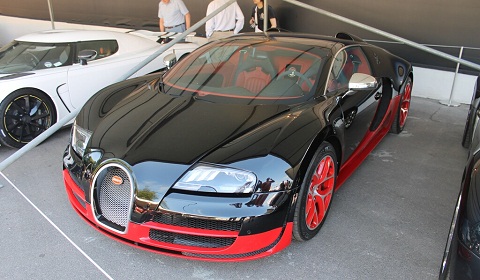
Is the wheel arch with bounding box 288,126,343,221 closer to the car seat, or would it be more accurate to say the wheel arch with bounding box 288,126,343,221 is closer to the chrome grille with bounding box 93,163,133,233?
the car seat

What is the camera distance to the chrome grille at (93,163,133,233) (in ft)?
6.99

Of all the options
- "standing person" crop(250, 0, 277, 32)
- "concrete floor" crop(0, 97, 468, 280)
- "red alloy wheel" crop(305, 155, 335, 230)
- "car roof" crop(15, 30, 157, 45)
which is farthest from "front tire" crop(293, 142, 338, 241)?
"standing person" crop(250, 0, 277, 32)

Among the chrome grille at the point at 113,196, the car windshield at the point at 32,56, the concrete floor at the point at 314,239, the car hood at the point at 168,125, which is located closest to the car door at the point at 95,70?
the car windshield at the point at 32,56

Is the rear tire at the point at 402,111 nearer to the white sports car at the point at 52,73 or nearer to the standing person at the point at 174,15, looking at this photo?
the white sports car at the point at 52,73

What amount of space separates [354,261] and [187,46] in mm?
4229

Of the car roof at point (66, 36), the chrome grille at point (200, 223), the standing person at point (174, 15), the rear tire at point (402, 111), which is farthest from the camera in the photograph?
the standing person at point (174, 15)

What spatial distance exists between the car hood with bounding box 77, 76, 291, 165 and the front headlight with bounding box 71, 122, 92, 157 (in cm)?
4

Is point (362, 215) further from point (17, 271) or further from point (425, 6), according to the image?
point (425, 6)

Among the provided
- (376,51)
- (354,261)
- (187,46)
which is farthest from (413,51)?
(354,261)

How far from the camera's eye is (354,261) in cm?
233

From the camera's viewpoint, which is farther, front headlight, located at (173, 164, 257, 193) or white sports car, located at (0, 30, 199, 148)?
white sports car, located at (0, 30, 199, 148)

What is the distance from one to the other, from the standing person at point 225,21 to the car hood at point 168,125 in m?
4.15

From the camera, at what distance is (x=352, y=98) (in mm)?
3025

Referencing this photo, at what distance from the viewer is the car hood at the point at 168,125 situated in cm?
219
